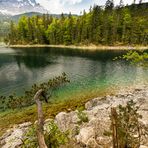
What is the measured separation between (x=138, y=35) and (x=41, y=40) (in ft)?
187

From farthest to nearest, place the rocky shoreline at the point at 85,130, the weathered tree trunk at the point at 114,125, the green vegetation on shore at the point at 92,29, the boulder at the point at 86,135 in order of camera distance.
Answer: the green vegetation on shore at the point at 92,29 < the boulder at the point at 86,135 < the rocky shoreline at the point at 85,130 < the weathered tree trunk at the point at 114,125

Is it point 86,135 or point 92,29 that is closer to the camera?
point 86,135

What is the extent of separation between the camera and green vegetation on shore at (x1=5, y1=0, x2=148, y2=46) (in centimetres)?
11662

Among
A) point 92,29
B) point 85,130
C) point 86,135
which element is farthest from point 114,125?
point 92,29

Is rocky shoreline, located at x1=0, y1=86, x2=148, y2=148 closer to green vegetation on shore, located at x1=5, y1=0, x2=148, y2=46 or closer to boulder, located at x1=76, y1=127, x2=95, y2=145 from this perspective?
boulder, located at x1=76, y1=127, x2=95, y2=145

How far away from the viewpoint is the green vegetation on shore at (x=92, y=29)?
117m

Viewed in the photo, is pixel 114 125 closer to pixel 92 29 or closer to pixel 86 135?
pixel 86 135

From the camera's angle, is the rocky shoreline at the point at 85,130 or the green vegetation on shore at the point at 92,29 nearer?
the rocky shoreline at the point at 85,130

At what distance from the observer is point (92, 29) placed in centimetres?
12288

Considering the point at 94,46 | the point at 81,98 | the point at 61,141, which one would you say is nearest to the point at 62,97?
the point at 81,98

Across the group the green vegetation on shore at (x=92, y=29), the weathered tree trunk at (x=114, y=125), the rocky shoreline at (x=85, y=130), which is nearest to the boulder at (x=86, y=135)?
the rocky shoreline at (x=85, y=130)

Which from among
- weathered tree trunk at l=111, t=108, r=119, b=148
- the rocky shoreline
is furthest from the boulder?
weathered tree trunk at l=111, t=108, r=119, b=148

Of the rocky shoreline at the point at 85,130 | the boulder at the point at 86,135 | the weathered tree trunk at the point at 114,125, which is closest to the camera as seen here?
the weathered tree trunk at the point at 114,125

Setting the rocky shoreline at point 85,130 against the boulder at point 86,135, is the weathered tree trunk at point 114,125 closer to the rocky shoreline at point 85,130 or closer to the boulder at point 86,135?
the rocky shoreline at point 85,130
